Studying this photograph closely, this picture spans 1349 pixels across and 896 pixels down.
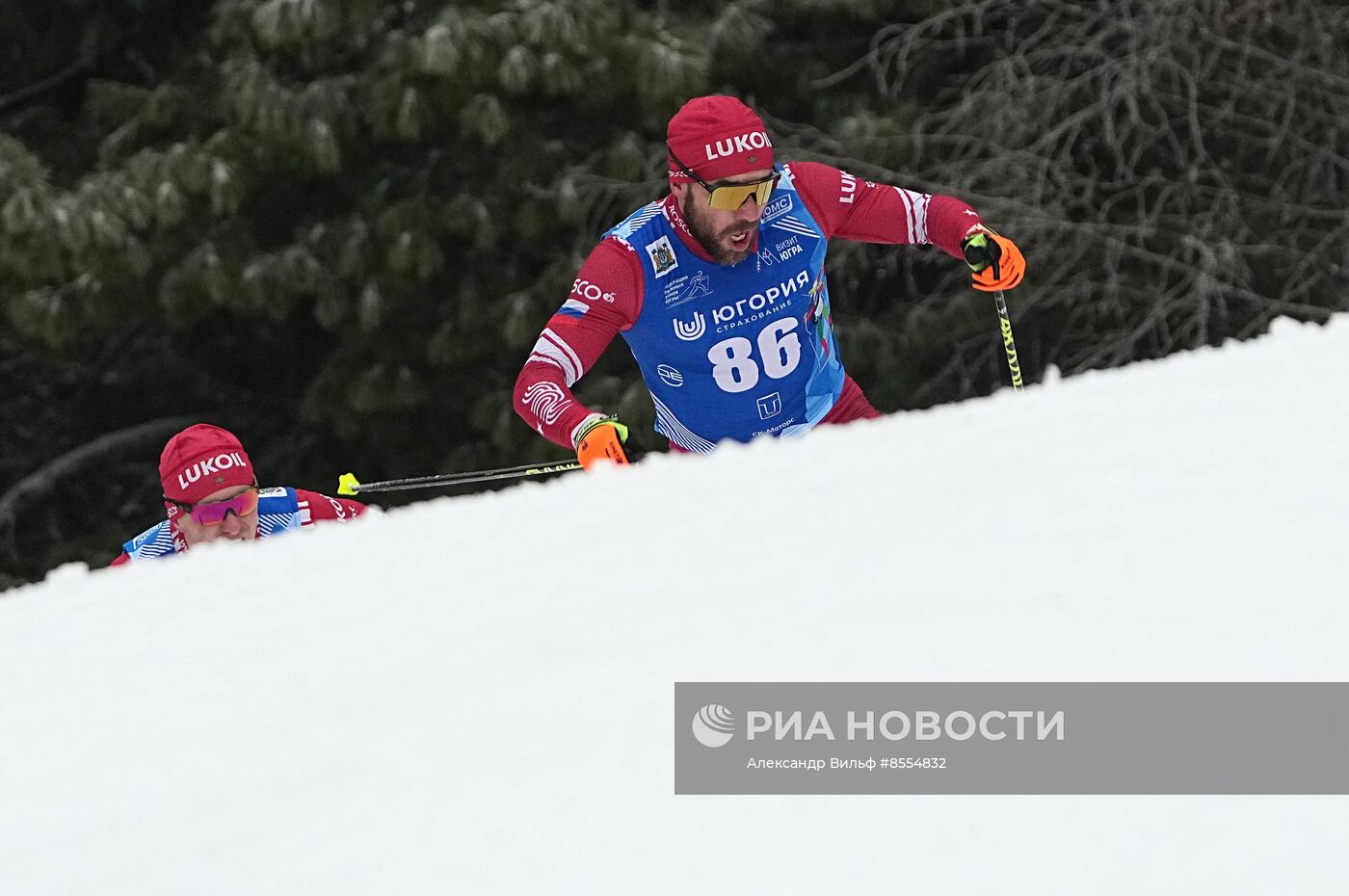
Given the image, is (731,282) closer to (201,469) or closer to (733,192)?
(733,192)

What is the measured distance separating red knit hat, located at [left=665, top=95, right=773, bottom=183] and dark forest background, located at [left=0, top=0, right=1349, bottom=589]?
13.3ft

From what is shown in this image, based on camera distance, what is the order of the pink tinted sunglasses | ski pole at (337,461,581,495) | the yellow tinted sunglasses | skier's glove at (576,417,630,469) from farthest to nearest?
1. the pink tinted sunglasses
2. ski pole at (337,461,581,495)
3. the yellow tinted sunglasses
4. skier's glove at (576,417,630,469)

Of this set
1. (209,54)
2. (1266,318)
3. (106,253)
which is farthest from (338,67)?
(1266,318)

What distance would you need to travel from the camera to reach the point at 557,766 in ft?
4.14

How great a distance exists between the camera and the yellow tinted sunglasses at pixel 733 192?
428 cm

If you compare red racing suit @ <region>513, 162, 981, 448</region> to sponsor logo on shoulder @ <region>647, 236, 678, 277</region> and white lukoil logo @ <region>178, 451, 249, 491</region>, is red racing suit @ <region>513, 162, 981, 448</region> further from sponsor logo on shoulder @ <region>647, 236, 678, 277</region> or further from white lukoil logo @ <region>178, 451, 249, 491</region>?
white lukoil logo @ <region>178, 451, 249, 491</region>

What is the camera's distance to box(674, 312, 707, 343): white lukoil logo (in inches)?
177

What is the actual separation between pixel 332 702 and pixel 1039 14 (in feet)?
29.9

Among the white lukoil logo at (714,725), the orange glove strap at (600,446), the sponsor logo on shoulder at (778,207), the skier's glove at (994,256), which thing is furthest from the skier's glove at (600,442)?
the white lukoil logo at (714,725)

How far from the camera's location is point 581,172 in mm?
9547

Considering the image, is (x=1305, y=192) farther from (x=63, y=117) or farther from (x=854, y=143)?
(x=63, y=117)

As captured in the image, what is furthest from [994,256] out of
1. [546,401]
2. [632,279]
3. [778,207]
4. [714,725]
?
[714,725]

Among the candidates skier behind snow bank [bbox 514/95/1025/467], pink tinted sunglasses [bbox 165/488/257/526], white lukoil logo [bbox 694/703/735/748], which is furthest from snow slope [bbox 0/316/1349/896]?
pink tinted sunglasses [bbox 165/488/257/526]

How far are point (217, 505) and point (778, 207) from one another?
188cm
